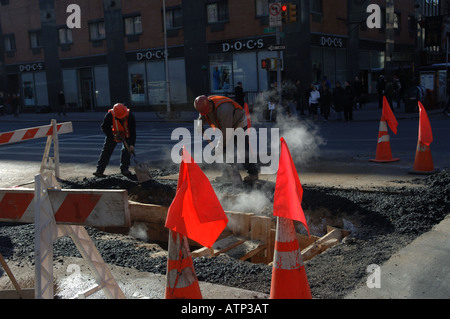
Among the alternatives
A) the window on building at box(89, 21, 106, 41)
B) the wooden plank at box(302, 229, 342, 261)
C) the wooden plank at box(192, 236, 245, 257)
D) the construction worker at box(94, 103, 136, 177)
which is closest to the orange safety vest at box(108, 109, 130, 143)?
the construction worker at box(94, 103, 136, 177)

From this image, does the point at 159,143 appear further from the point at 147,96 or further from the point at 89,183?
the point at 147,96

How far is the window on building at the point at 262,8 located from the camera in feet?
89.2

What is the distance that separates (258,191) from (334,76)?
2389 cm

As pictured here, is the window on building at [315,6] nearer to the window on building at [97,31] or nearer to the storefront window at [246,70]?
the storefront window at [246,70]

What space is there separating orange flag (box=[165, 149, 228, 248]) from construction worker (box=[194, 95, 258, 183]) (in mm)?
4307

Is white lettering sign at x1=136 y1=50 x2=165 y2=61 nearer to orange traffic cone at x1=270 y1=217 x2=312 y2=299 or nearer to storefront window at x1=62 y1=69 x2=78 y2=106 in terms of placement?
storefront window at x1=62 y1=69 x2=78 y2=106

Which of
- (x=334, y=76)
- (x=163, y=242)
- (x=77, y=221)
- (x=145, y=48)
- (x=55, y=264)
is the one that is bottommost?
(x=163, y=242)

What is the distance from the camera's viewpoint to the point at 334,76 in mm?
29562

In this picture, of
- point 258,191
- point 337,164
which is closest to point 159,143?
point 337,164

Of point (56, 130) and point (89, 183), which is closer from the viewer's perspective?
point (89, 183)

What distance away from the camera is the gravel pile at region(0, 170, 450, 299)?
13.5 feet

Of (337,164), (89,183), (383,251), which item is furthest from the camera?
(337,164)

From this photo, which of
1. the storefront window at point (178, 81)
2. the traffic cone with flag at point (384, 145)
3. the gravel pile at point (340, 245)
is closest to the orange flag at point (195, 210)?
the gravel pile at point (340, 245)

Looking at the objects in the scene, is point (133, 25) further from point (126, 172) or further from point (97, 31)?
point (126, 172)
